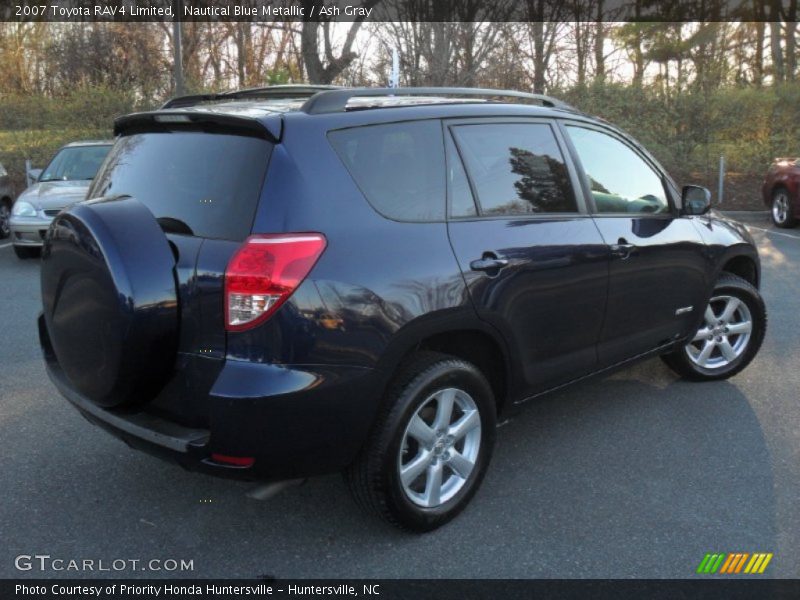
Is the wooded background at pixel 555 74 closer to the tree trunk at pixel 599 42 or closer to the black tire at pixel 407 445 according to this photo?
the tree trunk at pixel 599 42

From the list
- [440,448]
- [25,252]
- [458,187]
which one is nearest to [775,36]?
[25,252]

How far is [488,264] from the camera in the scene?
3.27 metres

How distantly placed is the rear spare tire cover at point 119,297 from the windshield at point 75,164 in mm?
8209

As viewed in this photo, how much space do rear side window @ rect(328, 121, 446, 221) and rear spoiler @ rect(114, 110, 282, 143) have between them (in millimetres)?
235

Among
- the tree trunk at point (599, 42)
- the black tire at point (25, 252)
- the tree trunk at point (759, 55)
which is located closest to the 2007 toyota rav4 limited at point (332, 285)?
the black tire at point (25, 252)

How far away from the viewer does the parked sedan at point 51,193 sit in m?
9.64

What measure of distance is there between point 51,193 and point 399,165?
8.16 meters

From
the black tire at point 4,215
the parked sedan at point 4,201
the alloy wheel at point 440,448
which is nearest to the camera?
the alloy wheel at point 440,448

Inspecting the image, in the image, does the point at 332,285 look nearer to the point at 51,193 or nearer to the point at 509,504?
the point at 509,504

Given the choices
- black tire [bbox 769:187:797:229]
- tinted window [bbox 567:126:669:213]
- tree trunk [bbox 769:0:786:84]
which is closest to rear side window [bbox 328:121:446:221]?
tinted window [bbox 567:126:669:213]

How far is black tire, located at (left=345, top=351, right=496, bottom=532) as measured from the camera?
9.71 ft
